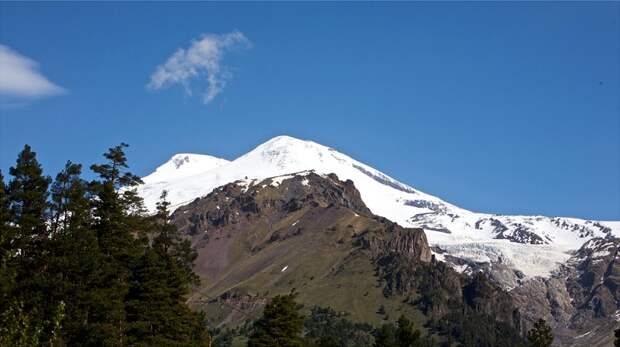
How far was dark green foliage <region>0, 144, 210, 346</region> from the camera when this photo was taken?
95.1 m

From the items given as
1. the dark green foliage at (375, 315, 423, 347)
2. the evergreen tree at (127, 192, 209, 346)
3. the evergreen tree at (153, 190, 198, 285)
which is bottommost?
the dark green foliage at (375, 315, 423, 347)

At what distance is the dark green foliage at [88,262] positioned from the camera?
9512cm

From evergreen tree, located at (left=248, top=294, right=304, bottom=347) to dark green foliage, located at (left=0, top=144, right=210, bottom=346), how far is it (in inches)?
893

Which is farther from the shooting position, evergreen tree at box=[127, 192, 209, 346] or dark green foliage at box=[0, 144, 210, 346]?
evergreen tree at box=[127, 192, 209, 346]

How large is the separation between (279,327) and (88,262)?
1994 inches

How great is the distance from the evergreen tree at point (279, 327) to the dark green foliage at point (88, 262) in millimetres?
22694

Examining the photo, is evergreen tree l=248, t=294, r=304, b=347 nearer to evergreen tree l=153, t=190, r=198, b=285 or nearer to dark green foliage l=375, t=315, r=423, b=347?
evergreen tree l=153, t=190, r=198, b=285

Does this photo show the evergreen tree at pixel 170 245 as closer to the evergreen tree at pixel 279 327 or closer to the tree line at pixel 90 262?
the tree line at pixel 90 262


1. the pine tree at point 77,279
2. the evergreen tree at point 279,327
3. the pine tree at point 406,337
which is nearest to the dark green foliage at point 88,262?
the pine tree at point 77,279

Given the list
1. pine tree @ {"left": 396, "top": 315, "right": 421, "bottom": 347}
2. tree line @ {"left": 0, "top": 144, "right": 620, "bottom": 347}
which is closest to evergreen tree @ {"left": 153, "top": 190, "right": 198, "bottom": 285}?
tree line @ {"left": 0, "top": 144, "right": 620, "bottom": 347}

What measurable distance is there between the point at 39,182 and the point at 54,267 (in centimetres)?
1136

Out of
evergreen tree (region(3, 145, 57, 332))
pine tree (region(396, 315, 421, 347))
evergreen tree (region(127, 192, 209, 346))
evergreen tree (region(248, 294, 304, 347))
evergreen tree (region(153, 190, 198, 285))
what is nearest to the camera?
evergreen tree (region(3, 145, 57, 332))

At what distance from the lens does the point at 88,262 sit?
9612 cm

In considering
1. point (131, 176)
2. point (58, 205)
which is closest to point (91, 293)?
point (58, 205)
